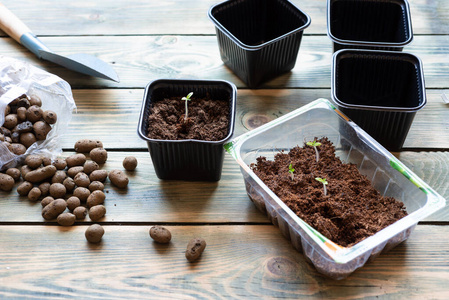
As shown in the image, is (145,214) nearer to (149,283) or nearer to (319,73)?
(149,283)

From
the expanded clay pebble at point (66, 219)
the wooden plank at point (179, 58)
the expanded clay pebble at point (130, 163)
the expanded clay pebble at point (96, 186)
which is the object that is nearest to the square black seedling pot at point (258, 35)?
the wooden plank at point (179, 58)

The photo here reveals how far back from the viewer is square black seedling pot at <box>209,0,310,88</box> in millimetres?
1413

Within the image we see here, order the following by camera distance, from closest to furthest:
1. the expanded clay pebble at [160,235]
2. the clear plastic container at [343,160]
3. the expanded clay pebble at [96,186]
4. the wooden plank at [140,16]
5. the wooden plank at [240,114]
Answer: the clear plastic container at [343,160] → the expanded clay pebble at [160,235] → the expanded clay pebble at [96,186] → the wooden plank at [240,114] → the wooden plank at [140,16]

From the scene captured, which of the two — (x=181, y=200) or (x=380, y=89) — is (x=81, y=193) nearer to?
(x=181, y=200)

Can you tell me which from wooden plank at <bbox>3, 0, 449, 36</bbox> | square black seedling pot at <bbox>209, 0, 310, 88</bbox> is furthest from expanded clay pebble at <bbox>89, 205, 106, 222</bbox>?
wooden plank at <bbox>3, 0, 449, 36</bbox>

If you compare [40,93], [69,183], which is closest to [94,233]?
[69,183]

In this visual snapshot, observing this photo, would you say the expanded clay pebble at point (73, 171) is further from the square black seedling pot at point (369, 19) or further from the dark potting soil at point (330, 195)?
the square black seedling pot at point (369, 19)

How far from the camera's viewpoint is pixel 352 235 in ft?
3.49

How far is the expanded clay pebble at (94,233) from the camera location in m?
1.13

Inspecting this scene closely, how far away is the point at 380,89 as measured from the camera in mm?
1394

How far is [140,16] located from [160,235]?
2.97 ft

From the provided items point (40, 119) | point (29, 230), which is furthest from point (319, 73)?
point (29, 230)

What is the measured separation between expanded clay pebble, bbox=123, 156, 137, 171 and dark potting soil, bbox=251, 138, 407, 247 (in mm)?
305

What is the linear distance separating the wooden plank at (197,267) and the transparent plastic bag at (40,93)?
24 cm
